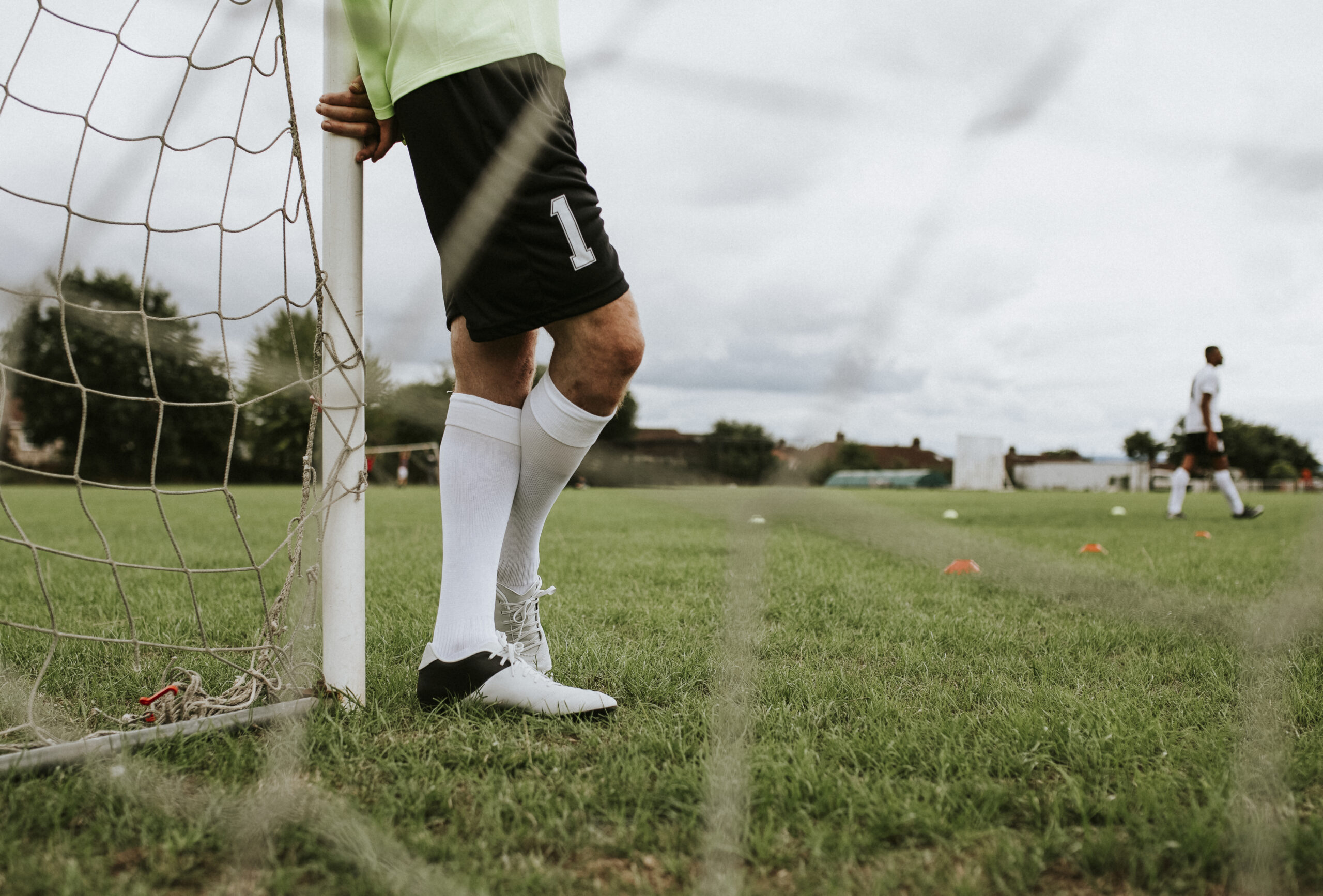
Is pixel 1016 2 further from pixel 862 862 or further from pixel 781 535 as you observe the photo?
pixel 781 535

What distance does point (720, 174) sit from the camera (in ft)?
1.90

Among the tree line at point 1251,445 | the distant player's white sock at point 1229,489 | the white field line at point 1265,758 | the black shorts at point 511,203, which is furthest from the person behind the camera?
the distant player's white sock at point 1229,489

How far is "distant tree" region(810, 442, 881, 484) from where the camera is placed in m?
0.57

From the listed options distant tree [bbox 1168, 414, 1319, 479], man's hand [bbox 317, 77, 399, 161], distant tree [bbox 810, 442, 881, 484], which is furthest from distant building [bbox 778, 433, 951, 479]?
distant tree [bbox 1168, 414, 1319, 479]

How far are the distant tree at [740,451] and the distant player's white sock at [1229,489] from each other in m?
7.21

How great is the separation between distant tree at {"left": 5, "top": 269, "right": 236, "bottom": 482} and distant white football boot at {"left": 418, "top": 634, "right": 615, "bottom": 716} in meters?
0.54

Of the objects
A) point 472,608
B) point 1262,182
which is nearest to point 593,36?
point 1262,182

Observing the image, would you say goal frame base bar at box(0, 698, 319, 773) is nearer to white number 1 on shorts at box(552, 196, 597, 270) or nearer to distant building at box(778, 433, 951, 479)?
white number 1 on shorts at box(552, 196, 597, 270)

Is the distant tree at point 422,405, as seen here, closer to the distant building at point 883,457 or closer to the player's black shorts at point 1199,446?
the distant building at point 883,457

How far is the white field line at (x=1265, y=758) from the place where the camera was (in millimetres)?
800

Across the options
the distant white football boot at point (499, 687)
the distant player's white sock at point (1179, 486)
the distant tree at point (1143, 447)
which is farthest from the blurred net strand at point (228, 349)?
the distant tree at point (1143, 447)

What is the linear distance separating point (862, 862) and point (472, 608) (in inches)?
29.1

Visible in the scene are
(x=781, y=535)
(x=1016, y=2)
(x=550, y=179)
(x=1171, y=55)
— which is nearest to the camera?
(x=1016, y=2)

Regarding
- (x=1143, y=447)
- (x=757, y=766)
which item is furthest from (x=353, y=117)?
(x=1143, y=447)
